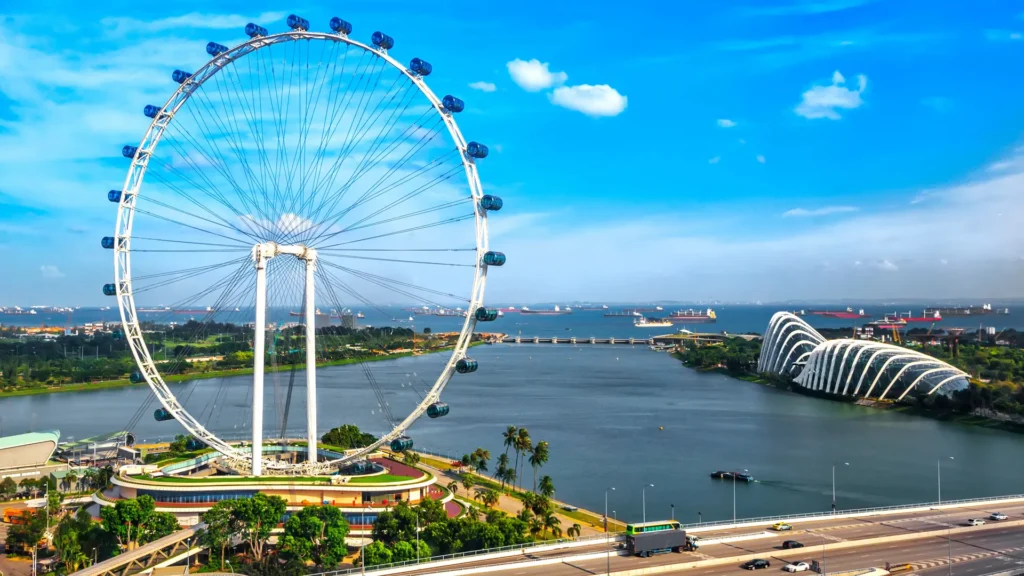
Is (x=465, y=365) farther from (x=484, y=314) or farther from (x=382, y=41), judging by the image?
(x=382, y=41)

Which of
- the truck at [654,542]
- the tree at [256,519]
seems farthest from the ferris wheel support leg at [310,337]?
the truck at [654,542]

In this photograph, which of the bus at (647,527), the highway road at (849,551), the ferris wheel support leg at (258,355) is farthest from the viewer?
the ferris wheel support leg at (258,355)

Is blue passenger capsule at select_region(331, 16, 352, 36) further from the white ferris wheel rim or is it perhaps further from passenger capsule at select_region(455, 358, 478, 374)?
passenger capsule at select_region(455, 358, 478, 374)

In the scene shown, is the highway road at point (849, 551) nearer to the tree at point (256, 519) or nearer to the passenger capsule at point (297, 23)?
the tree at point (256, 519)

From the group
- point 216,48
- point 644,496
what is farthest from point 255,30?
point 644,496

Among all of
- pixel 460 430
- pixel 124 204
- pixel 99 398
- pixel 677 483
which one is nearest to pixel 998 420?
pixel 677 483

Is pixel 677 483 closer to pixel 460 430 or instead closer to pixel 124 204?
pixel 460 430
